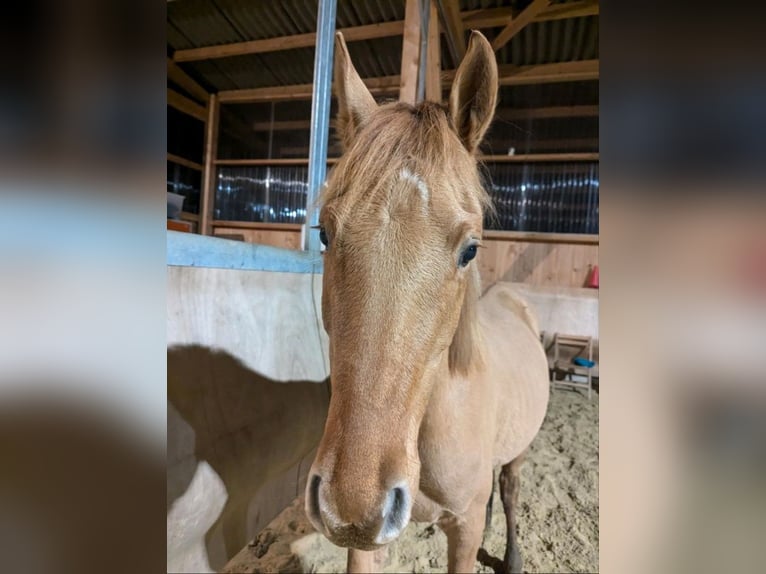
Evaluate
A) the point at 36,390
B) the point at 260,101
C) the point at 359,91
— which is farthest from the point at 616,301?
the point at 260,101

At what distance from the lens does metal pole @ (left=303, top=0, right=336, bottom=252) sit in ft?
4.34

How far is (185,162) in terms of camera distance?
5.75 m

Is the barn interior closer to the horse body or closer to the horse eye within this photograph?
the horse eye

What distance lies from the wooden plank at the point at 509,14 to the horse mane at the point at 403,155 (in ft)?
2.38

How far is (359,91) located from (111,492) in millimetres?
862

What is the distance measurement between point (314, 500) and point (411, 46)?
54.1 inches

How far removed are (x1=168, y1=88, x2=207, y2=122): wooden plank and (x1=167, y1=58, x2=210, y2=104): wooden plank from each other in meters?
0.13

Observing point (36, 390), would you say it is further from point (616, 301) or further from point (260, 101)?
point (260, 101)

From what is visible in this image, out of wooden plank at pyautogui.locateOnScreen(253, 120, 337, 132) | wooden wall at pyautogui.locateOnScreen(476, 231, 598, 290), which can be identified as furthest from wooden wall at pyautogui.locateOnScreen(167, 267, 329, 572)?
wooden plank at pyautogui.locateOnScreen(253, 120, 337, 132)

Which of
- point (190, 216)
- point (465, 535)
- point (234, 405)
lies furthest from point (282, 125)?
point (465, 535)

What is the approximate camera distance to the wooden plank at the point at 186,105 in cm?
512

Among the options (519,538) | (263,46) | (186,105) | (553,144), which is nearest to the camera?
(519,538)

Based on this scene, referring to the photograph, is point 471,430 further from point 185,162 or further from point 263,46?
point 185,162

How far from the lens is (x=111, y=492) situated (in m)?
0.29
